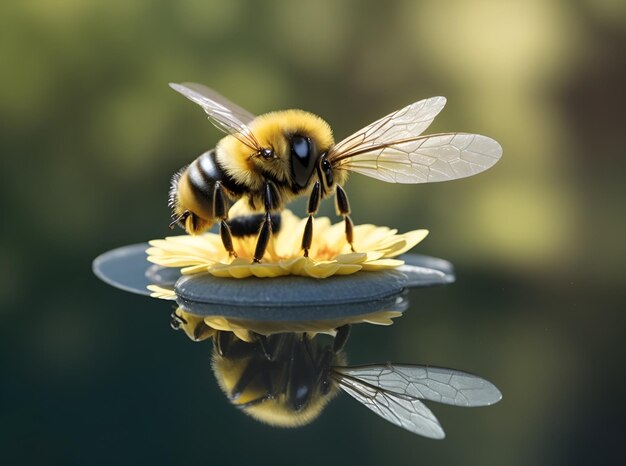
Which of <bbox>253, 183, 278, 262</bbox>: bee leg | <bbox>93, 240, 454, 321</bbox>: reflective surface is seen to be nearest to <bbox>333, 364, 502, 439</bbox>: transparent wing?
<bbox>93, 240, 454, 321</bbox>: reflective surface

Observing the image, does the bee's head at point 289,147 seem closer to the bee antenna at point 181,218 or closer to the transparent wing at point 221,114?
the transparent wing at point 221,114

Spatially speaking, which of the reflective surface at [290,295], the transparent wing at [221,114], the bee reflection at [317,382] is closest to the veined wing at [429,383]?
the bee reflection at [317,382]

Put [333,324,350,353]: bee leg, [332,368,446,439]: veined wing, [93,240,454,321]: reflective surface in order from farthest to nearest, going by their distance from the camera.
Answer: [93,240,454,321]: reflective surface → [333,324,350,353]: bee leg → [332,368,446,439]: veined wing

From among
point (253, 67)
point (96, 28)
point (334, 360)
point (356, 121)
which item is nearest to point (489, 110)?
point (356, 121)

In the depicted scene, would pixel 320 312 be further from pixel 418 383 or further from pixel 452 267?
pixel 452 267

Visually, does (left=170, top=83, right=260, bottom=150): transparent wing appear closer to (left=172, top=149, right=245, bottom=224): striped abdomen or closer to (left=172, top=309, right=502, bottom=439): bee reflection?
(left=172, top=149, right=245, bottom=224): striped abdomen

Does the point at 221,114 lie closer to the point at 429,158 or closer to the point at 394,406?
the point at 429,158

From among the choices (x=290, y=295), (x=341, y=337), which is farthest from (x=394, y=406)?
(x=290, y=295)
